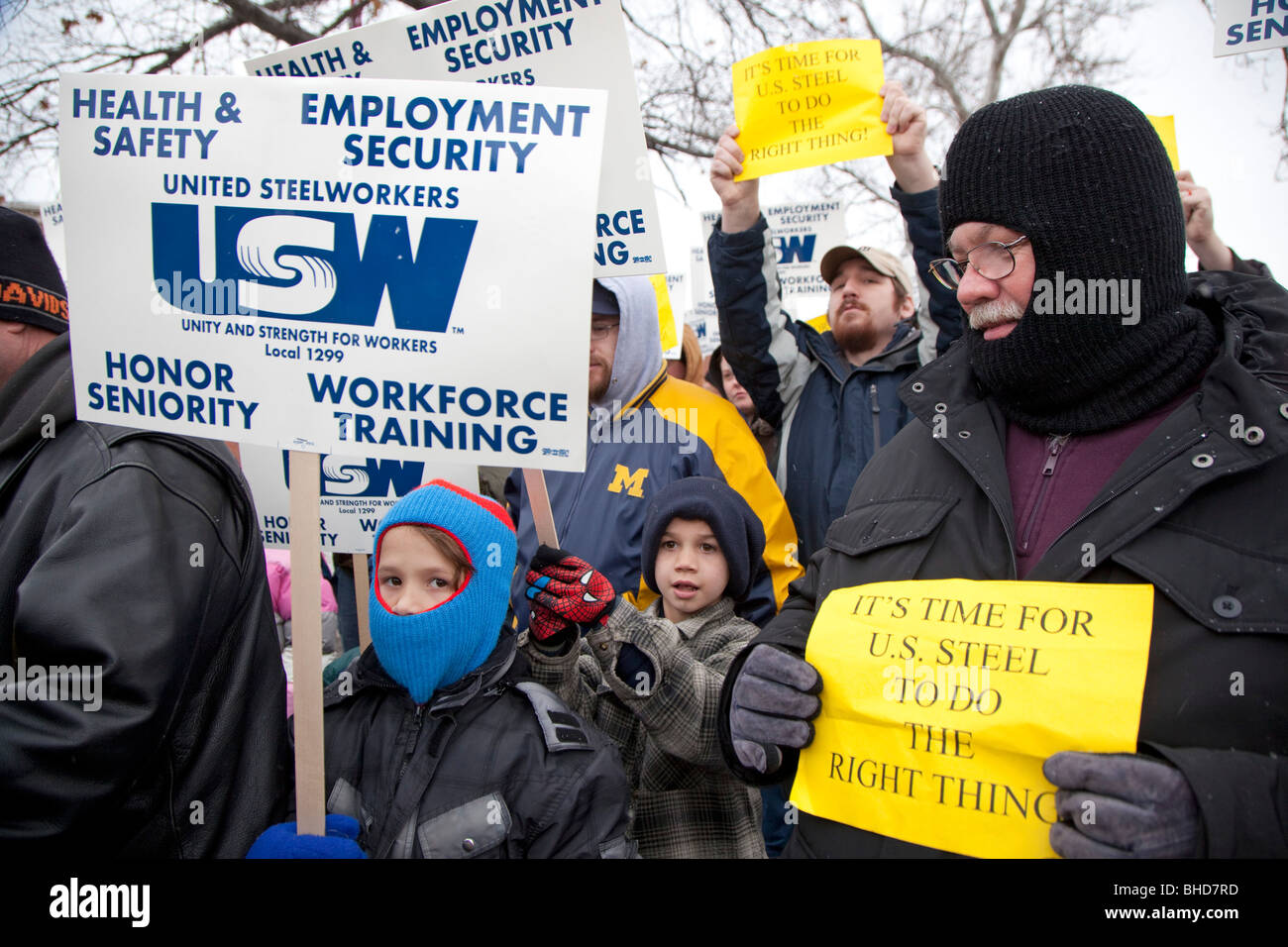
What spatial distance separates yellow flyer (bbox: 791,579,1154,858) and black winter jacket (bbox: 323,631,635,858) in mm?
538

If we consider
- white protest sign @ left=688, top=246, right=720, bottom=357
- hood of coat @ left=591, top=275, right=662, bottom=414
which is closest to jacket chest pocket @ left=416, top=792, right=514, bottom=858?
hood of coat @ left=591, top=275, right=662, bottom=414

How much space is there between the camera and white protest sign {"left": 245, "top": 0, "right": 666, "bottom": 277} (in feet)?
10.2

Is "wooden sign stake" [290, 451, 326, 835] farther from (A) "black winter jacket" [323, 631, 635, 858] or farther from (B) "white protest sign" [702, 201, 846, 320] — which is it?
(B) "white protest sign" [702, 201, 846, 320]

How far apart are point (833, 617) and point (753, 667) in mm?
185

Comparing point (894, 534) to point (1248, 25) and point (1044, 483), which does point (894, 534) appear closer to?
point (1044, 483)

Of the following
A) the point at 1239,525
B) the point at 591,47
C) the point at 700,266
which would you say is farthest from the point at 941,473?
the point at 700,266

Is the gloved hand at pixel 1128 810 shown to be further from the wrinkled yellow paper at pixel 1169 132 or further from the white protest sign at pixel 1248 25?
the white protest sign at pixel 1248 25

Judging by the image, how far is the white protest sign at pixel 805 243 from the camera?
823 centimetres

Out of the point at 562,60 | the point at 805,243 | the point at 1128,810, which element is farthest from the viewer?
the point at 805,243

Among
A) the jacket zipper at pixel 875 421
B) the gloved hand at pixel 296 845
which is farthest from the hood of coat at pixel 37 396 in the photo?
the jacket zipper at pixel 875 421

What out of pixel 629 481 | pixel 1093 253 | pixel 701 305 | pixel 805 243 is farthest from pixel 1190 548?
pixel 701 305

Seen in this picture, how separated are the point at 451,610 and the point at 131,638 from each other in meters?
0.66

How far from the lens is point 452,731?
2.12 metres

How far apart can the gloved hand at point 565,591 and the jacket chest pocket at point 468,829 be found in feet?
1.45
